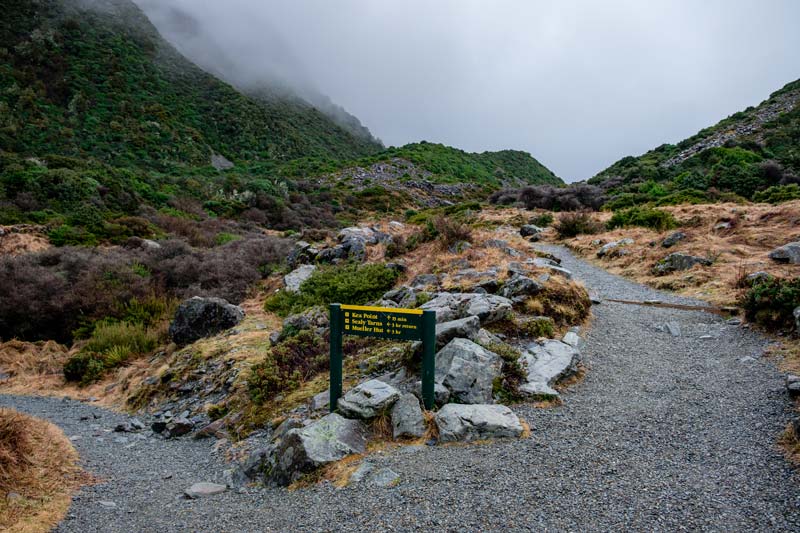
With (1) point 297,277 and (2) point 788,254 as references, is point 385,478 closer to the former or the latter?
(1) point 297,277

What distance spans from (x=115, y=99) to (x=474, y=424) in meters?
51.4

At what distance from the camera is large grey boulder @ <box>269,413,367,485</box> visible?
4.18m

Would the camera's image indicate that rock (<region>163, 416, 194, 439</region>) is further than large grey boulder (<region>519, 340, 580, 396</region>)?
Yes

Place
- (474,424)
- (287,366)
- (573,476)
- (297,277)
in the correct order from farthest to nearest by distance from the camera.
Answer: (297,277)
(287,366)
(474,424)
(573,476)

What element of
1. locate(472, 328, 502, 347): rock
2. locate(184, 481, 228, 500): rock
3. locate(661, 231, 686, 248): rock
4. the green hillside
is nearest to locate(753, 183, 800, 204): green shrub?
the green hillside

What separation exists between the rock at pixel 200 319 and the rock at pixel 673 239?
12.0m

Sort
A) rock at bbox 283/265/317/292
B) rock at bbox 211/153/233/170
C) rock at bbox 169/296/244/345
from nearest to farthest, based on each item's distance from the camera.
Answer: rock at bbox 169/296/244/345 < rock at bbox 283/265/317/292 < rock at bbox 211/153/233/170

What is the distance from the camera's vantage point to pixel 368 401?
4840 millimetres

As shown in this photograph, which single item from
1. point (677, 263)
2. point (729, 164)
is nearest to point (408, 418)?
point (677, 263)

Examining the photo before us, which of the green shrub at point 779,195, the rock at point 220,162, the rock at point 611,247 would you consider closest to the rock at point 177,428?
the rock at point 611,247

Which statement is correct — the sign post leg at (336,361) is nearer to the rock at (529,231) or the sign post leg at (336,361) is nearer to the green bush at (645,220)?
the green bush at (645,220)

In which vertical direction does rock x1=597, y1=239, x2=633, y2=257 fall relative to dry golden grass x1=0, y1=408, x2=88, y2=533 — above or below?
above

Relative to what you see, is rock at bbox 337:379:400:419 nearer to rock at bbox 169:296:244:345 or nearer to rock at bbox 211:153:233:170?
rock at bbox 169:296:244:345

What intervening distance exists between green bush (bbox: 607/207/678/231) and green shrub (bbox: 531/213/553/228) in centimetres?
444
